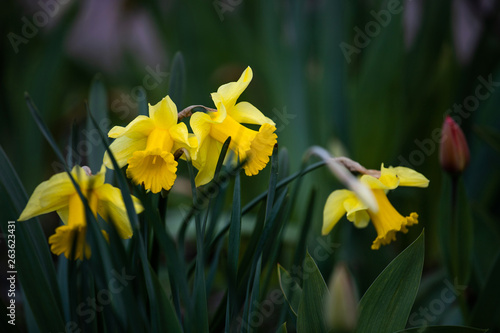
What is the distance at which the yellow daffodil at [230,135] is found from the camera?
1.95ft

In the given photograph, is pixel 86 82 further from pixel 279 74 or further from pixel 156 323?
pixel 156 323

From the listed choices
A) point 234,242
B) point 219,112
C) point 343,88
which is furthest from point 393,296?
point 343,88

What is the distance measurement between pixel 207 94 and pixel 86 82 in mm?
687

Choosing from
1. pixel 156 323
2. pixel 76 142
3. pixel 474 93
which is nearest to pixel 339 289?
pixel 156 323

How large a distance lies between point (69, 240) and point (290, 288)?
336 mm

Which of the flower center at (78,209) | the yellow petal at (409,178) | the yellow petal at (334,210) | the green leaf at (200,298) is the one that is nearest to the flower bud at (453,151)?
the yellow petal at (409,178)

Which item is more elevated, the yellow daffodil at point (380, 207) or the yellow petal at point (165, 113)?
the yellow petal at point (165, 113)

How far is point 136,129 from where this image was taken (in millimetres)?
595

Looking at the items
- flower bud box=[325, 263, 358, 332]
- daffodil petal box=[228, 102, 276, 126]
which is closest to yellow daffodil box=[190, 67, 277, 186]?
daffodil petal box=[228, 102, 276, 126]

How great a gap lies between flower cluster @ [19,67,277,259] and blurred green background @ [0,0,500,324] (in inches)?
Answer: 20.6

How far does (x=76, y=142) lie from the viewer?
2.13 ft

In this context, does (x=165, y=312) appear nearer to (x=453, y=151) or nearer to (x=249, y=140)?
(x=249, y=140)

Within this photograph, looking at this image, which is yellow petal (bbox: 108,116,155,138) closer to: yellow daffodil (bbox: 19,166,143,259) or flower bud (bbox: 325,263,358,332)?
yellow daffodil (bbox: 19,166,143,259)

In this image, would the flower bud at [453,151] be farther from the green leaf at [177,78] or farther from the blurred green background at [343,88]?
the green leaf at [177,78]
